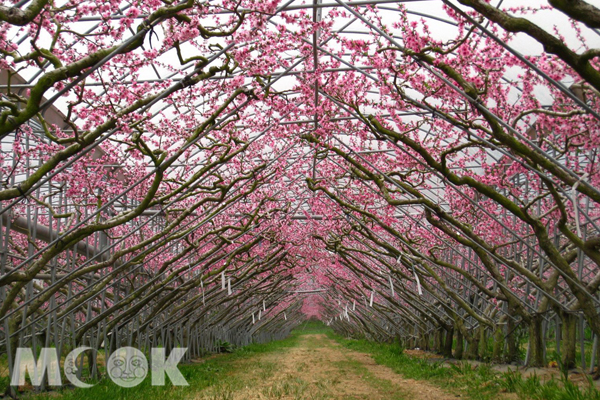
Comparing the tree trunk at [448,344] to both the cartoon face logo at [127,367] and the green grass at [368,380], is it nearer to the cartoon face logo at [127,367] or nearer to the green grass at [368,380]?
the green grass at [368,380]

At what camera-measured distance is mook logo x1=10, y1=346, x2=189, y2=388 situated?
385 inches

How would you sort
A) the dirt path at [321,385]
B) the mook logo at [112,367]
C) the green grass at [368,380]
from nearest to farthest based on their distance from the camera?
the green grass at [368,380]
the mook logo at [112,367]
the dirt path at [321,385]

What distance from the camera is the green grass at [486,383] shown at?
7.16m

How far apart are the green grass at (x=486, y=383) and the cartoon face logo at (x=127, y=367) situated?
6732mm

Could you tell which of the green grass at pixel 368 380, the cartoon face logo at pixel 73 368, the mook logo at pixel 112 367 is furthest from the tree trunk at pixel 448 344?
the cartoon face logo at pixel 73 368

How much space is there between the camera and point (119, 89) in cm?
684

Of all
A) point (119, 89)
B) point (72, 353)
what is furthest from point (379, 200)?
point (119, 89)

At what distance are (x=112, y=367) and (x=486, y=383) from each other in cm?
848

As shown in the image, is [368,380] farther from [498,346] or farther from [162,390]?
[162,390]

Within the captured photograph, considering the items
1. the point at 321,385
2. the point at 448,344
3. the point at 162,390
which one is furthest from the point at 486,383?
the point at 448,344

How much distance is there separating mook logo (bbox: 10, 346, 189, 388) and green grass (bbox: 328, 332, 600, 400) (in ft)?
19.5

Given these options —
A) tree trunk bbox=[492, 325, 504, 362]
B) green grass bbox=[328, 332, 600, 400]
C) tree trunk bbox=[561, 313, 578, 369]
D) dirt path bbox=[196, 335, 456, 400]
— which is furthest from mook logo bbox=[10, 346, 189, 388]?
tree trunk bbox=[561, 313, 578, 369]

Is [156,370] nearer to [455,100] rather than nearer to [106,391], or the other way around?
[106,391]

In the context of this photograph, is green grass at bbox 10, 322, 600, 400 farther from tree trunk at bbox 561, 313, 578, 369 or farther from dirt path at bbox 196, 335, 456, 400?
tree trunk at bbox 561, 313, 578, 369
